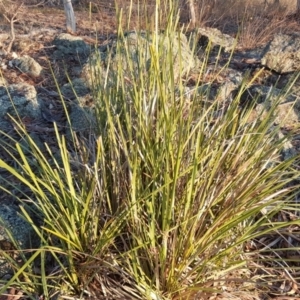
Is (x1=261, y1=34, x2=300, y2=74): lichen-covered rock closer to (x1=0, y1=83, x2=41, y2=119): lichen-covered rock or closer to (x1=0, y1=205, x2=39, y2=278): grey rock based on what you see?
(x1=0, y1=83, x2=41, y2=119): lichen-covered rock

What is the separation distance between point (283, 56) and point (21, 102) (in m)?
1.91

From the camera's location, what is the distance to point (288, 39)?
3.61m

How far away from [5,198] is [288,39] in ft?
8.46

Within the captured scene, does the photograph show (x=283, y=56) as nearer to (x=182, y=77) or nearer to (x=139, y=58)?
(x=182, y=77)

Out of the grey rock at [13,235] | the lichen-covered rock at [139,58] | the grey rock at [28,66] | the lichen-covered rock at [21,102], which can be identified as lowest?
the grey rock at [28,66]

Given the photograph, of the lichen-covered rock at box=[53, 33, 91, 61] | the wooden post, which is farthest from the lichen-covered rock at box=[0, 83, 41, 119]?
the wooden post

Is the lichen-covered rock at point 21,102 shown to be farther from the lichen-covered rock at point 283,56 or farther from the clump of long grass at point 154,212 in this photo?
the lichen-covered rock at point 283,56

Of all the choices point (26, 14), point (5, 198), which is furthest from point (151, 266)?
point (26, 14)

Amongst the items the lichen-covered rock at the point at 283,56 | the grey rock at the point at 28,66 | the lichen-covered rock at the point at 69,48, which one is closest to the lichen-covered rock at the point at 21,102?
the grey rock at the point at 28,66

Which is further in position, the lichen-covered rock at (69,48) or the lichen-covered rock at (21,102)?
the lichen-covered rock at (69,48)

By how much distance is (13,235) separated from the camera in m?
1.64

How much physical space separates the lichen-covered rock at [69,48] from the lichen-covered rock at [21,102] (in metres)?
1.31

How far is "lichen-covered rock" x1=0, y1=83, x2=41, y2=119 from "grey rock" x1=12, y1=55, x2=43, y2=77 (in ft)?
1.95

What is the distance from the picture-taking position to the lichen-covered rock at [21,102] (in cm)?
280
